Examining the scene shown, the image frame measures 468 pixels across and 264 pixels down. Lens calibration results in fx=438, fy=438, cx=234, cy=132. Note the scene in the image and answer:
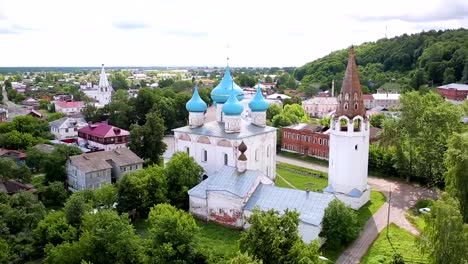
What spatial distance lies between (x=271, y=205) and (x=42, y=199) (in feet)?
60.1

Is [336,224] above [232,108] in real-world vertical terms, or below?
below

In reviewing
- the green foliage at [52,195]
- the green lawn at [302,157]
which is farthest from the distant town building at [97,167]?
the green lawn at [302,157]

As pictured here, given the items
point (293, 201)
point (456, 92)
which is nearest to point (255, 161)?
point (293, 201)

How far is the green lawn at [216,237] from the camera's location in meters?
22.3

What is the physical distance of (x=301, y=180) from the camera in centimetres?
3634

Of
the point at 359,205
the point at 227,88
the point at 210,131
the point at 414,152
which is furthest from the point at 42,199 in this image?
the point at 414,152

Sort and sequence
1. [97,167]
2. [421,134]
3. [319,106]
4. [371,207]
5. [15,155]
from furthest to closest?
[319,106]
[15,155]
[97,167]
[421,134]
[371,207]

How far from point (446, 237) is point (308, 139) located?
2897cm

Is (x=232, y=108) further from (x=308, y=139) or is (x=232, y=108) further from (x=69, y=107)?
(x=69, y=107)

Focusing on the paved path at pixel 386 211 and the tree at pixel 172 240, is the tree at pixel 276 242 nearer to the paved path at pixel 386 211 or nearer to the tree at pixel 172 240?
the tree at pixel 172 240

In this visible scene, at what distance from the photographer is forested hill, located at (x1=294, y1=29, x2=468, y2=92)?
294 feet

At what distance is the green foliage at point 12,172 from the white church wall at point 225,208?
55.2 ft

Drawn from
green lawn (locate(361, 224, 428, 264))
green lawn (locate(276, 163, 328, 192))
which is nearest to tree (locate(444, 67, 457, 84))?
green lawn (locate(276, 163, 328, 192))

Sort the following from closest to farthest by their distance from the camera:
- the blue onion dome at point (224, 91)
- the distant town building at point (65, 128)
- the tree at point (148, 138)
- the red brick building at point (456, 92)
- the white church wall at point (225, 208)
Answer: the white church wall at point (225, 208)
the blue onion dome at point (224, 91)
the tree at point (148, 138)
the distant town building at point (65, 128)
the red brick building at point (456, 92)
